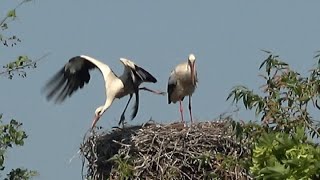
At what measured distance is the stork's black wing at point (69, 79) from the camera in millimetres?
14211

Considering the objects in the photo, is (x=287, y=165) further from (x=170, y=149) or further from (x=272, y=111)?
(x=170, y=149)

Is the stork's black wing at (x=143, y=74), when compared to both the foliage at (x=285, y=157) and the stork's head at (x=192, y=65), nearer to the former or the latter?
the stork's head at (x=192, y=65)

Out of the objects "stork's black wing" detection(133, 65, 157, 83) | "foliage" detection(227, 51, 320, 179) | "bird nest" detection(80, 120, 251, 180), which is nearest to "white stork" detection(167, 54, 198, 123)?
"stork's black wing" detection(133, 65, 157, 83)

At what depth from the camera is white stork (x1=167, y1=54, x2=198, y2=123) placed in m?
13.3

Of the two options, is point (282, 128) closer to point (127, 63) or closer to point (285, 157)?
point (285, 157)

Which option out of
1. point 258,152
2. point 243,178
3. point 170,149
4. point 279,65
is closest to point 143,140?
point 170,149

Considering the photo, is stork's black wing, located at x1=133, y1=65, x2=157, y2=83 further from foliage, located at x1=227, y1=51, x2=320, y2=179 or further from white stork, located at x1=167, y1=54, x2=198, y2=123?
foliage, located at x1=227, y1=51, x2=320, y2=179

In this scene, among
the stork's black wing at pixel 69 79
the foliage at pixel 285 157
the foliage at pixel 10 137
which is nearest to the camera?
the foliage at pixel 285 157

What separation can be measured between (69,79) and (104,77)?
793 millimetres

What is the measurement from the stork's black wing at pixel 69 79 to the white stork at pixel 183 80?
3.85 ft

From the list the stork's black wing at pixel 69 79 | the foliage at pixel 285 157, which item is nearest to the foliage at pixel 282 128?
the foliage at pixel 285 157

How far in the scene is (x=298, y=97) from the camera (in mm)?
6898

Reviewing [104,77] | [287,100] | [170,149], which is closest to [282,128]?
[287,100]

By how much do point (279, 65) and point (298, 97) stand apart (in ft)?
1.14
